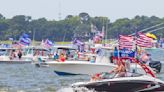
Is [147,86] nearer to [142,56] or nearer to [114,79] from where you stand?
[114,79]

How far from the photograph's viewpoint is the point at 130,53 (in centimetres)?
5241

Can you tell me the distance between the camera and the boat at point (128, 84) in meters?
33.9

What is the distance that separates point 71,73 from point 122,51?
4.70 metres

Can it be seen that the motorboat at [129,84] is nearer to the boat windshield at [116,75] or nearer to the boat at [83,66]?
the boat windshield at [116,75]

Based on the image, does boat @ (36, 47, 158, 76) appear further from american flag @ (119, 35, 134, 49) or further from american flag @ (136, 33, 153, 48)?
american flag @ (136, 33, 153, 48)

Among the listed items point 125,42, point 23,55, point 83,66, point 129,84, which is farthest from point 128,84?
point 23,55

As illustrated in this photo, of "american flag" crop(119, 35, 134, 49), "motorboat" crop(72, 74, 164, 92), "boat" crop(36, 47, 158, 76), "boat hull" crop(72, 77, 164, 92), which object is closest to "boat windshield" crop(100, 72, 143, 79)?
"motorboat" crop(72, 74, 164, 92)

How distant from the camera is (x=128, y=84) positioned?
112ft

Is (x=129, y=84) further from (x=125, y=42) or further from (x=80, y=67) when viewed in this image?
(x=80, y=67)

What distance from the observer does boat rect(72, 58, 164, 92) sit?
1334 inches


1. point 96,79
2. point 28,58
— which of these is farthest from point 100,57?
point 28,58

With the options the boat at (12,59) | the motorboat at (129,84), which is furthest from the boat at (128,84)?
the boat at (12,59)

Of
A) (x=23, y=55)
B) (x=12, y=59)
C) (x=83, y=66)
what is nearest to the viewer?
(x=83, y=66)

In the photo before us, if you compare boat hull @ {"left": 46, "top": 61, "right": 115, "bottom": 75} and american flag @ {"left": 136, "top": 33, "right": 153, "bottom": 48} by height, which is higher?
american flag @ {"left": 136, "top": 33, "right": 153, "bottom": 48}
